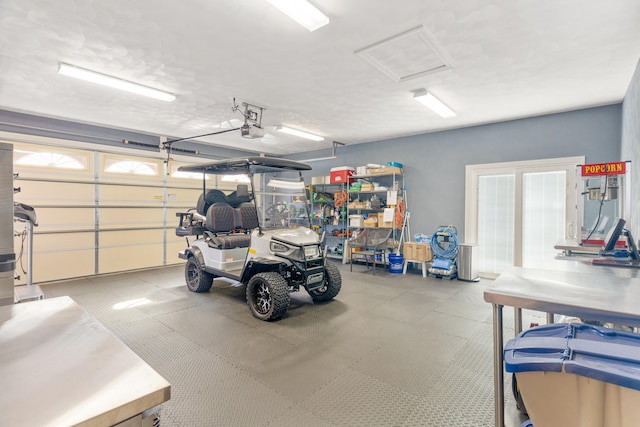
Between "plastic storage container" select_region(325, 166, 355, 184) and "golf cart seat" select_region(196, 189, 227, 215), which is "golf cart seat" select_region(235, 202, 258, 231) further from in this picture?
"plastic storage container" select_region(325, 166, 355, 184)

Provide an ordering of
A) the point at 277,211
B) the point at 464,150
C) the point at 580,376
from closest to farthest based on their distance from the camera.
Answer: the point at 580,376
the point at 277,211
the point at 464,150

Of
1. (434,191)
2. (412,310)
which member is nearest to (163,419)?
(412,310)

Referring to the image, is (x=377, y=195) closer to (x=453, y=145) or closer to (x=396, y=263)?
(x=396, y=263)

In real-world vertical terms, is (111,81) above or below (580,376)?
above

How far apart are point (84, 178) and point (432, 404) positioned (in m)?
6.88

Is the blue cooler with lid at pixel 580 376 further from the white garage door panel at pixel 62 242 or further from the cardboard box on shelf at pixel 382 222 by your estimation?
the white garage door panel at pixel 62 242

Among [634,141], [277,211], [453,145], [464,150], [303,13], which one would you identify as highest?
[303,13]

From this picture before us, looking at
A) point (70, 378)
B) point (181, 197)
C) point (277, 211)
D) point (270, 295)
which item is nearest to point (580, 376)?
point (70, 378)

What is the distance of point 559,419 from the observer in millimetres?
1029

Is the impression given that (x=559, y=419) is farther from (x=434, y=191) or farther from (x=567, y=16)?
(x=434, y=191)

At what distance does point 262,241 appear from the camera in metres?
3.95

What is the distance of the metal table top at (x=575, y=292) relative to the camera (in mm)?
1240

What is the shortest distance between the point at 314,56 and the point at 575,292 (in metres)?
3.06

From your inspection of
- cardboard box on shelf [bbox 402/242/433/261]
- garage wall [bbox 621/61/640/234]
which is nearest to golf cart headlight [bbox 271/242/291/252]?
cardboard box on shelf [bbox 402/242/433/261]
